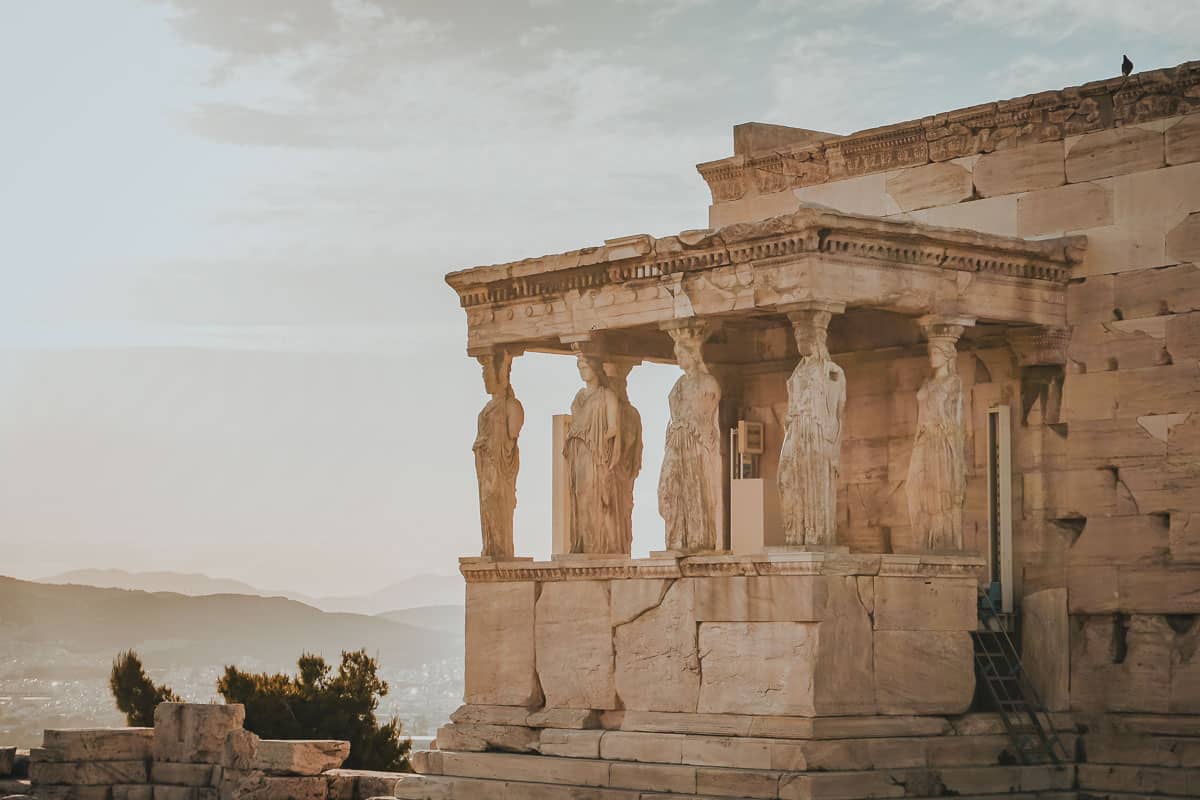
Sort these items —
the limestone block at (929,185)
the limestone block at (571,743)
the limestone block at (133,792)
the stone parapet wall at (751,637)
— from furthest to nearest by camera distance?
the limestone block at (133,792) < the limestone block at (929,185) < the limestone block at (571,743) < the stone parapet wall at (751,637)

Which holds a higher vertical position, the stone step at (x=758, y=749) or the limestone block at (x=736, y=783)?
the stone step at (x=758, y=749)

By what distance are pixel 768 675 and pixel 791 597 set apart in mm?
590

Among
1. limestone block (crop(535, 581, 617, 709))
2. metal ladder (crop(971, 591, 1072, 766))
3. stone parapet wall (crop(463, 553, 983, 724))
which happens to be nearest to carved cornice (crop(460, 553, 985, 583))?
stone parapet wall (crop(463, 553, 983, 724))

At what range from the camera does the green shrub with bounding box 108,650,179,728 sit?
28938 mm

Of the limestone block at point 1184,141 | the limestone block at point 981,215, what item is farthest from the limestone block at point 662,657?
the limestone block at point 1184,141

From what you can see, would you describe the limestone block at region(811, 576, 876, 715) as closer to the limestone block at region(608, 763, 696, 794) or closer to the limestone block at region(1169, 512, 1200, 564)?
the limestone block at region(608, 763, 696, 794)

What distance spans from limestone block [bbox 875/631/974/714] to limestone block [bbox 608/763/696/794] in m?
1.48

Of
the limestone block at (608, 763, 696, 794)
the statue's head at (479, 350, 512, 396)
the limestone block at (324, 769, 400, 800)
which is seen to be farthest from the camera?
the limestone block at (324, 769, 400, 800)

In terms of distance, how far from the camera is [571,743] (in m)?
17.6

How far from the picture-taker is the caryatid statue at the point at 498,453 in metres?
19.2

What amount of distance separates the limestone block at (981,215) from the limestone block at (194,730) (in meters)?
7.76

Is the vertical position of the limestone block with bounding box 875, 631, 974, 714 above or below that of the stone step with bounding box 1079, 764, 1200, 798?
above

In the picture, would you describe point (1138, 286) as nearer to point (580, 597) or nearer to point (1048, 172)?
point (1048, 172)

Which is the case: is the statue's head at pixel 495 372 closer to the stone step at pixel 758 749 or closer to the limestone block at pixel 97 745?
the stone step at pixel 758 749
